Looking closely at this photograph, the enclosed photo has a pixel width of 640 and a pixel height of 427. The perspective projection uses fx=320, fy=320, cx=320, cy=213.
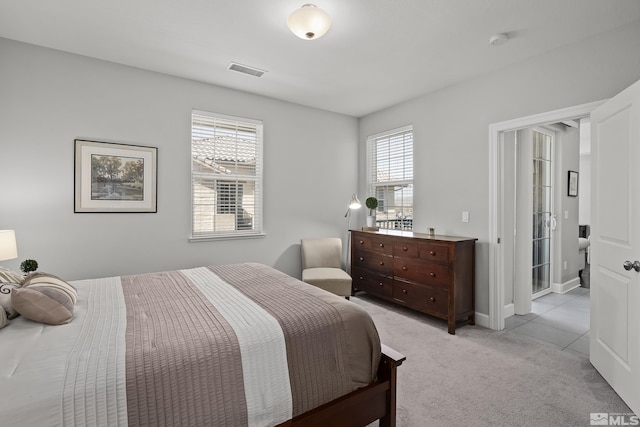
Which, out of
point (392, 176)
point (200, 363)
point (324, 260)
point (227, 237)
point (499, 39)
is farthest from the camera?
point (392, 176)

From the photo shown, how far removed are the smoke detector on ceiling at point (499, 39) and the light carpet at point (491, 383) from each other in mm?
2697

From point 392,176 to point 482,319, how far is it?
2192 mm

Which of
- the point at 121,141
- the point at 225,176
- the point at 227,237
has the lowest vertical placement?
the point at 227,237

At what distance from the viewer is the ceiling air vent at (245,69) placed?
3.29 m

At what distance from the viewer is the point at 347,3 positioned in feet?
7.46

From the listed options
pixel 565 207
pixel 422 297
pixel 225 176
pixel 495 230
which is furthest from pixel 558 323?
pixel 225 176

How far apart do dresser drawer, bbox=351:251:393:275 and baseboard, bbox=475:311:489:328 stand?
41.2 inches

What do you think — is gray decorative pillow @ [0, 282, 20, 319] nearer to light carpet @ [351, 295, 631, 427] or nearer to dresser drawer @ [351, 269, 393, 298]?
light carpet @ [351, 295, 631, 427]

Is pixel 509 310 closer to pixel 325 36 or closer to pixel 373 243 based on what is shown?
pixel 373 243

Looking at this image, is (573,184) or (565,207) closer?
(565,207)

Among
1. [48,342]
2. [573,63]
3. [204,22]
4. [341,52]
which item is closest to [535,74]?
[573,63]

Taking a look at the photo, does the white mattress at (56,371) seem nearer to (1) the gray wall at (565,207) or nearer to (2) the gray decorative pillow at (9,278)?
(2) the gray decorative pillow at (9,278)

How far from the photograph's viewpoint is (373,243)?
4.22m

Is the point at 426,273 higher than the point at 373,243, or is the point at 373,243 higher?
the point at 373,243
